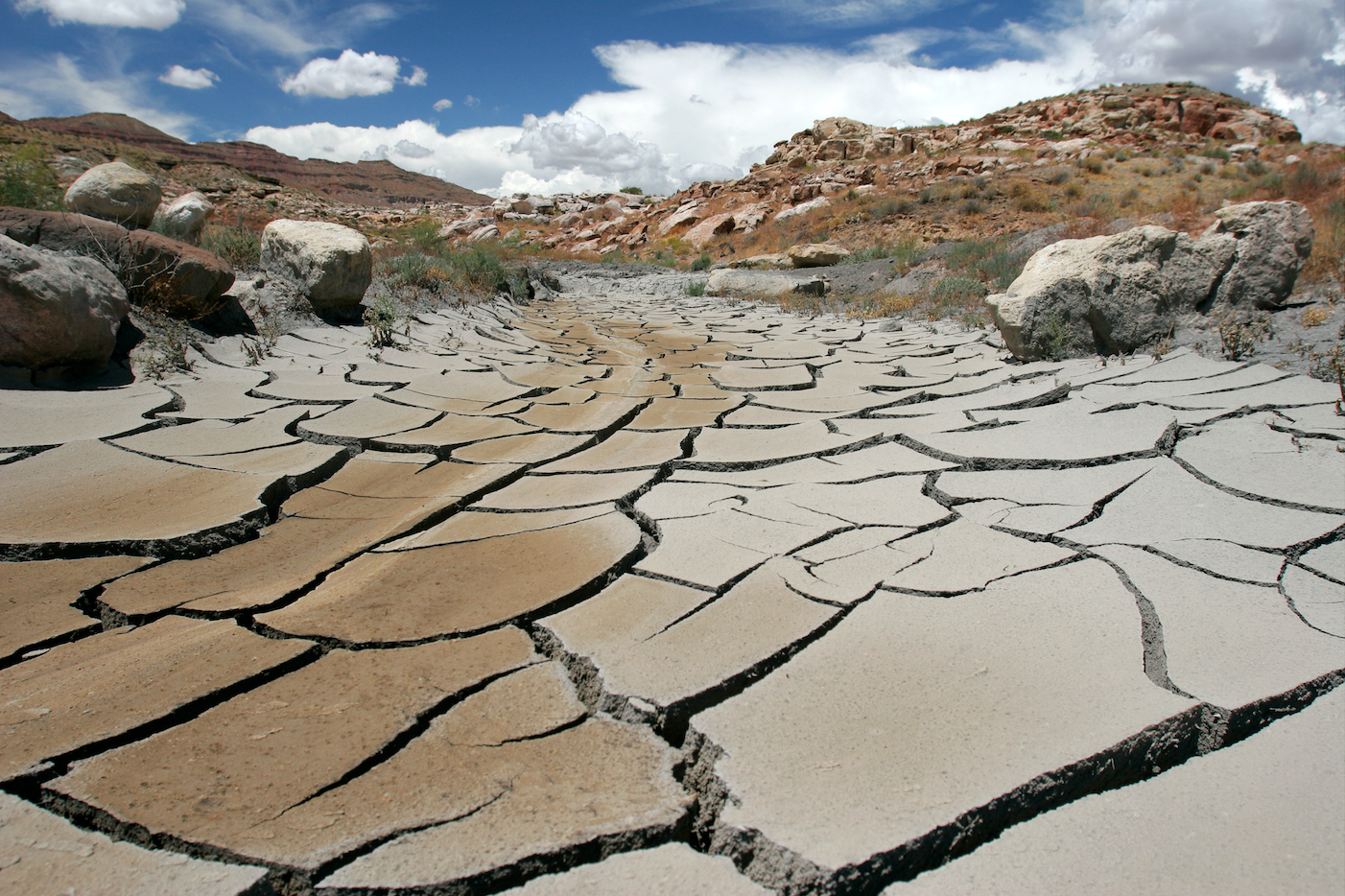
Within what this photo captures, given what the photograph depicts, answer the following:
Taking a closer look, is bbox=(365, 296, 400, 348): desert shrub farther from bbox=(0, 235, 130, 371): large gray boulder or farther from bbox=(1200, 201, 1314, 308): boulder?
bbox=(1200, 201, 1314, 308): boulder

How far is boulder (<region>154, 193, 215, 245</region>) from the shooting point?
5270 millimetres

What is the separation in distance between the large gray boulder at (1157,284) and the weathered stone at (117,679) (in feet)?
13.7

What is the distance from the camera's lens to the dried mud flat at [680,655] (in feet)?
3.05

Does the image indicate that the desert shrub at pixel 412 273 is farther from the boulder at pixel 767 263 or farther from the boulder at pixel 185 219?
the boulder at pixel 767 263

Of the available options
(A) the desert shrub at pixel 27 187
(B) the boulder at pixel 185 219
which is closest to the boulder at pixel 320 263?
(B) the boulder at pixel 185 219

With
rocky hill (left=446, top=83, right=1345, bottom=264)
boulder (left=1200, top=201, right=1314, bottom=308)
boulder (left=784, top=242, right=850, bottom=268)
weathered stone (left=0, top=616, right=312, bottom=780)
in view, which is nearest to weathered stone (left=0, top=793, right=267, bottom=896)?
weathered stone (left=0, top=616, right=312, bottom=780)

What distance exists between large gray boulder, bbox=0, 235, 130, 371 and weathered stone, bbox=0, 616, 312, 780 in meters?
2.49

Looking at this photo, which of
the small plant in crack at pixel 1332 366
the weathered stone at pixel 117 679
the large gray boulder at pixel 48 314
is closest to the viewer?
the weathered stone at pixel 117 679

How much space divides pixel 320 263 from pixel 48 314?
2.12m

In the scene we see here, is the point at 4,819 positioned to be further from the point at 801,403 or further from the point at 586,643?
the point at 801,403

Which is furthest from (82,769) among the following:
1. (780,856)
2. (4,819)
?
(780,856)

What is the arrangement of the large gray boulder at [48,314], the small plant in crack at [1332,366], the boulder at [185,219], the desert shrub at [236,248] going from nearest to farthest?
the small plant in crack at [1332,366], the large gray boulder at [48,314], the boulder at [185,219], the desert shrub at [236,248]

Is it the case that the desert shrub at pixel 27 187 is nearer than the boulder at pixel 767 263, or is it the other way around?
the desert shrub at pixel 27 187

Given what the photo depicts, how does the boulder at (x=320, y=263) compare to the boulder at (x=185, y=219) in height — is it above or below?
below
